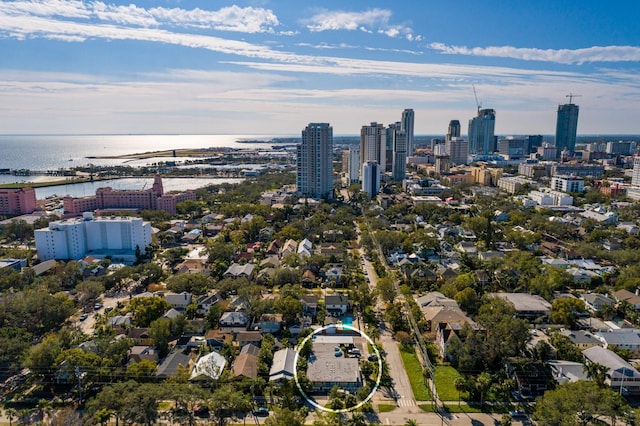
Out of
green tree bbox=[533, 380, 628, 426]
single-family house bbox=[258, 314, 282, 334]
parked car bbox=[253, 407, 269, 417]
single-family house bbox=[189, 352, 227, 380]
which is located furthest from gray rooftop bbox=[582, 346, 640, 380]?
single-family house bbox=[189, 352, 227, 380]

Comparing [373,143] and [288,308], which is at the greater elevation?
[373,143]

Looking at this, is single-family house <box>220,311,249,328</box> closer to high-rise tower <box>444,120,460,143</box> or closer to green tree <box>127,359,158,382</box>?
green tree <box>127,359,158,382</box>

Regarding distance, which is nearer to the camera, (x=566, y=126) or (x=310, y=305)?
(x=310, y=305)

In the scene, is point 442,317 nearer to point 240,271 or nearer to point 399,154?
point 240,271

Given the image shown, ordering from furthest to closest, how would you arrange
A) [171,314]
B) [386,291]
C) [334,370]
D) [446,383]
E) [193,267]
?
A: [193,267] → [386,291] → [171,314] → [334,370] → [446,383]

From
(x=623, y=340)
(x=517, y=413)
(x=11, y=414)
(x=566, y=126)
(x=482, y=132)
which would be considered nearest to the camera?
(x=11, y=414)

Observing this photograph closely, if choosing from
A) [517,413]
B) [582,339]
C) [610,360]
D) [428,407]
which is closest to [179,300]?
[428,407]
